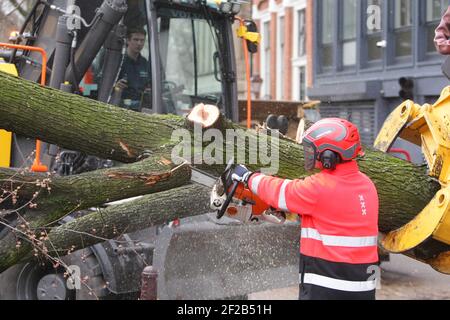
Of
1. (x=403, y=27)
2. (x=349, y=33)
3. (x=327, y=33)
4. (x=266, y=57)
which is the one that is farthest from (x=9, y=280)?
(x=266, y=57)

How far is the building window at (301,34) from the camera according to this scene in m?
22.4

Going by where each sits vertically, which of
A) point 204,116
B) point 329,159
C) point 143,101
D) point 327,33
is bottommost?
point 329,159

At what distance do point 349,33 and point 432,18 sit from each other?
131 inches

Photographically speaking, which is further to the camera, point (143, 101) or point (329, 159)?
point (143, 101)

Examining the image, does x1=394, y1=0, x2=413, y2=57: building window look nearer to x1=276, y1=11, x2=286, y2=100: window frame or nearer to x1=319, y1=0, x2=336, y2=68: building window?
x1=319, y1=0, x2=336, y2=68: building window

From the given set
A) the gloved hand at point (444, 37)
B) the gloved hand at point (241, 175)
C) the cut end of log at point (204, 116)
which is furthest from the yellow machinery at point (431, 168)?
the cut end of log at point (204, 116)

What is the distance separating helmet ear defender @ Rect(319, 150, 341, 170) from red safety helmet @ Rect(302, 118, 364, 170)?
0.01 meters

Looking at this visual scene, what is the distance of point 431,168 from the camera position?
4.55 m

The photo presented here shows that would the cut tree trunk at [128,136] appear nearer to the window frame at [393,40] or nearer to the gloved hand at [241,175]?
the gloved hand at [241,175]

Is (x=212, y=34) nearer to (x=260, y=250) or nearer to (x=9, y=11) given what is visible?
(x=260, y=250)

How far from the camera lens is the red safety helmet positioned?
3.71m

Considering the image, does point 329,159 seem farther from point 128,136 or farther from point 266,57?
point 266,57
